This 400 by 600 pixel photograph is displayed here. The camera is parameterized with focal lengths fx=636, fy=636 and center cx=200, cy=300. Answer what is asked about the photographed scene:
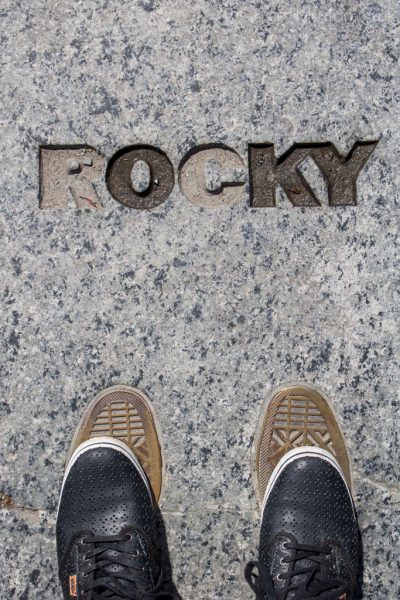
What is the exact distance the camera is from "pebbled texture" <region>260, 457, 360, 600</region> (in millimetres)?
1761

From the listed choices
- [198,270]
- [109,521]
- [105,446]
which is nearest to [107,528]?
[109,521]

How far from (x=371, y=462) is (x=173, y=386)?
614 millimetres

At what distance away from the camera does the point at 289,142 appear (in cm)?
187

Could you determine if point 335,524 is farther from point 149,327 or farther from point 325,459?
point 149,327

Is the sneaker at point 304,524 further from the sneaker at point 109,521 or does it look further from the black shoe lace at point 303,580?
the sneaker at point 109,521

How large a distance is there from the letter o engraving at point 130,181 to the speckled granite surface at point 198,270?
0.09 feet

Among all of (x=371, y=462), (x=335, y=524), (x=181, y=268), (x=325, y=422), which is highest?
(x=181, y=268)

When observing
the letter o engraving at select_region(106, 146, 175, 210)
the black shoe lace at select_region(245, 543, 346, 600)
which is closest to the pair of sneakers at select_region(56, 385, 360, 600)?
the black shoe lace at select_region(245, 543, 346, 600)

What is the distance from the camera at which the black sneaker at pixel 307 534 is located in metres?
1.74

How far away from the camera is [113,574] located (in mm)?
1746

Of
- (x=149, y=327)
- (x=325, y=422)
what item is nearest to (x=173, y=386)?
(x=149, y=327)

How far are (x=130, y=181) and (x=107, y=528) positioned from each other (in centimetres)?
99

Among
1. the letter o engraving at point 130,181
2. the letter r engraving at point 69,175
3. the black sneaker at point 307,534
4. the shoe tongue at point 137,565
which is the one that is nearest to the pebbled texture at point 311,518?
the black sneaker at point 307,534

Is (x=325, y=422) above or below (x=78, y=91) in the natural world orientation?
below
